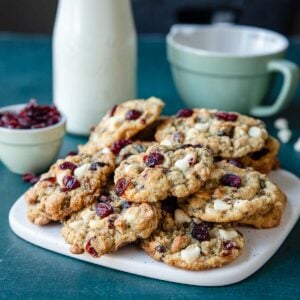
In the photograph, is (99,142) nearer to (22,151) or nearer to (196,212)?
(22,151)

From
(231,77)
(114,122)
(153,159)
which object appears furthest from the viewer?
(231,77)

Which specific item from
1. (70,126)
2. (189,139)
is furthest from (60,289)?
(70,126)

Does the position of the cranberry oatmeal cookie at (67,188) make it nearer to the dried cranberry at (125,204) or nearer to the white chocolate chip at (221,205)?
the dried cranberry at (125,204)

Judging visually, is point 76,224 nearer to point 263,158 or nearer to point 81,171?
point 81,171

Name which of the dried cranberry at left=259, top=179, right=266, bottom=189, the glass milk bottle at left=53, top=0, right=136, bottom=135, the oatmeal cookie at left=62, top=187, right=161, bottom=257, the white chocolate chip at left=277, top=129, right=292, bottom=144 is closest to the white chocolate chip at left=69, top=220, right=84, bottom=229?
the oatmeal cookie at left=62, top=187, right=161, bottom=257

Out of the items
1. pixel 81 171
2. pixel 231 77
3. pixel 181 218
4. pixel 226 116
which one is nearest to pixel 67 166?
pixel 81 171

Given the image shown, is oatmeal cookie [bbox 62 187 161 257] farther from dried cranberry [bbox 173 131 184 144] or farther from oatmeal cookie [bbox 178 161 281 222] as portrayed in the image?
dried cranberry [bbox 173 131 184 144]
